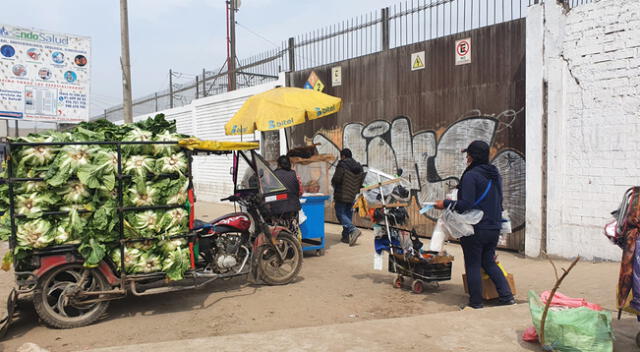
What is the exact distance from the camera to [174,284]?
17.7 feet

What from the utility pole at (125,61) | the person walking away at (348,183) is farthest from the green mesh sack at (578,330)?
the utility pole at (125,61)

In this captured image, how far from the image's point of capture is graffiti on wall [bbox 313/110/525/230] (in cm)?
781

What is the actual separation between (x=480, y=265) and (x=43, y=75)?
8.55 meters

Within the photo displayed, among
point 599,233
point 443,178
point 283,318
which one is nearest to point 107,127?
point 283,318

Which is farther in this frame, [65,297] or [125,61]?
[125,61]

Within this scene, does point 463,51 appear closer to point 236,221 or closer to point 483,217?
point 483,217

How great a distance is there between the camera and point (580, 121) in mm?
6926

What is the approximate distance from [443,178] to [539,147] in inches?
78.3

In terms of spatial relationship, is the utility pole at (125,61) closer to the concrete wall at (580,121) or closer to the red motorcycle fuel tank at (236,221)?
the red motorcycle fuel tank at (236,221)

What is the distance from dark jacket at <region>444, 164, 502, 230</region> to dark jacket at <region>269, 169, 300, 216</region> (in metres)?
→ 2.45

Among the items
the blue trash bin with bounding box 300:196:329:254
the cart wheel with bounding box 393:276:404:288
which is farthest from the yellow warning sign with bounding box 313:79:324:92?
the cart wheel with bounding box 393:276:404:288

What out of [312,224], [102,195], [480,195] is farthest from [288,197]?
[480,195]

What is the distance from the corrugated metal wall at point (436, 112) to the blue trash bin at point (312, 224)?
7.61 feet

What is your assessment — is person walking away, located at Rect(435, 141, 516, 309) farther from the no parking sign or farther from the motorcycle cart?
the no parking sign
